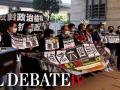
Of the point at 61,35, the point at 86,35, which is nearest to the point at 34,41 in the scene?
the point at 61,35

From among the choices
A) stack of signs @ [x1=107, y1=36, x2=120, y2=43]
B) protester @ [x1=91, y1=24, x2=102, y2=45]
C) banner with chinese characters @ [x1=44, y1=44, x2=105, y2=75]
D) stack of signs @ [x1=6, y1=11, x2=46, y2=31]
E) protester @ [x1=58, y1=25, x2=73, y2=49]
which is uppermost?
stack of signs @ [x1=6, y1=11, x2=46, y2=31]

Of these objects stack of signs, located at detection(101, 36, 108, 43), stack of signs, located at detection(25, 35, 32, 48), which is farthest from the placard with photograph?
stack of signs, located at detection(101, 36, 108, 43)

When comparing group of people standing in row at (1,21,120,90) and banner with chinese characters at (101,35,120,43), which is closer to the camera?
group of people standing in row at (1,21,120,90)

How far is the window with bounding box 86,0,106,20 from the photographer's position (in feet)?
61.8

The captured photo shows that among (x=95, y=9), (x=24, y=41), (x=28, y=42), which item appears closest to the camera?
(x=24, y=41)

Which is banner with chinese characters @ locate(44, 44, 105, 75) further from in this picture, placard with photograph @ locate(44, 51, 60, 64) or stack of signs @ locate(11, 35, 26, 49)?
stack of signs @ locate(11, 35, 26, 49)

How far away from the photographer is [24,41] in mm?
8867

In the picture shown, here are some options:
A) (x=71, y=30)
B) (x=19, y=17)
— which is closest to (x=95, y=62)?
(x=71, y=30)

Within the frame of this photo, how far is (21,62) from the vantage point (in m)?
8.34

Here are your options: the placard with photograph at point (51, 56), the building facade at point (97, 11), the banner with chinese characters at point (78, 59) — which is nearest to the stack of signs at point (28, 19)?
the banner with chinese characters at point (78, 59)

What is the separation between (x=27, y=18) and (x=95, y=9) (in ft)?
28.2

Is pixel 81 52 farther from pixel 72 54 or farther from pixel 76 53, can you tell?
pixel 72 54

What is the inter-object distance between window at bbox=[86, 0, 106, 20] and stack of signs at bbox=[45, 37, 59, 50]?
980 centimetres

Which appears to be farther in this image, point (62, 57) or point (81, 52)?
point (81, 52)
